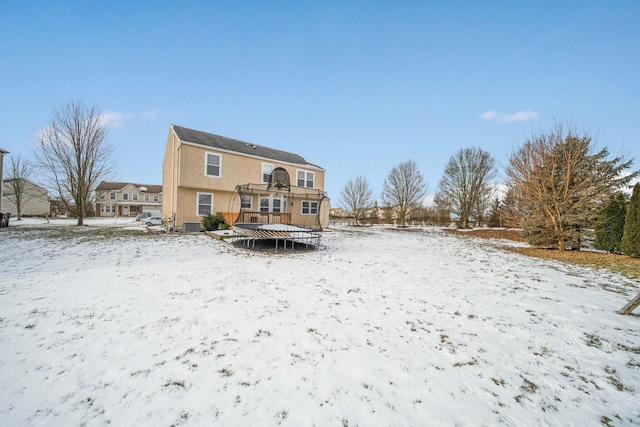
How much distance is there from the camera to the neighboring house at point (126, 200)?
4591 cm

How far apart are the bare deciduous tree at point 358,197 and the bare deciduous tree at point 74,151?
2839 cm

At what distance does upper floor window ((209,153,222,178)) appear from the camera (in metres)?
15.8

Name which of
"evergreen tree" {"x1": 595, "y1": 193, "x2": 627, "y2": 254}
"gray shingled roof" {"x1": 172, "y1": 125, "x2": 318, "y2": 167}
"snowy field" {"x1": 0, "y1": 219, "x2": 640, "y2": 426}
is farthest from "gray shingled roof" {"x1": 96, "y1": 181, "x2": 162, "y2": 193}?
"evergreen tree" {"x1": 595, "y1": 193, "x2": 627, "y2": 254}

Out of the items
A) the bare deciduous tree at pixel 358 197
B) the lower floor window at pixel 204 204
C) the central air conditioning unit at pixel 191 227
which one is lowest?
the central air conditioning unit at pixel 191 227

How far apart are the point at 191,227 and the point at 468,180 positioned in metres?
29.5

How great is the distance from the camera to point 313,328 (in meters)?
3.50

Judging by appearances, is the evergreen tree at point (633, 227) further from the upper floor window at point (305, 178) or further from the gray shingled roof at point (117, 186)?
the gray shingled roof at point (117, 186)

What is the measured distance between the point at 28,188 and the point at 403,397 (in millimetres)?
51783

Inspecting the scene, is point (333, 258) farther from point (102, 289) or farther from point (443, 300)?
point (102, 289)

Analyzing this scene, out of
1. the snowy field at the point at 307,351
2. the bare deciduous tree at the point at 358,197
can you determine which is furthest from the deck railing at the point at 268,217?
the bare deciduous tree at the point at 358,197

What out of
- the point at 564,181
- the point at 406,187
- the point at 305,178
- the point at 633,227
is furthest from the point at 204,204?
the point at 406,187

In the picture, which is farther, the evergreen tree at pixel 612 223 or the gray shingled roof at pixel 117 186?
the gray shingled roof at pixel 117 186

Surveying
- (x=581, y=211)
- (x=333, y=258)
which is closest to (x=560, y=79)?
(x=581, y=211)

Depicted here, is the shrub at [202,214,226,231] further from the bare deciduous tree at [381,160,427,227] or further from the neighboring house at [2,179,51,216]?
the neighboring house at [2,179,51,216]
